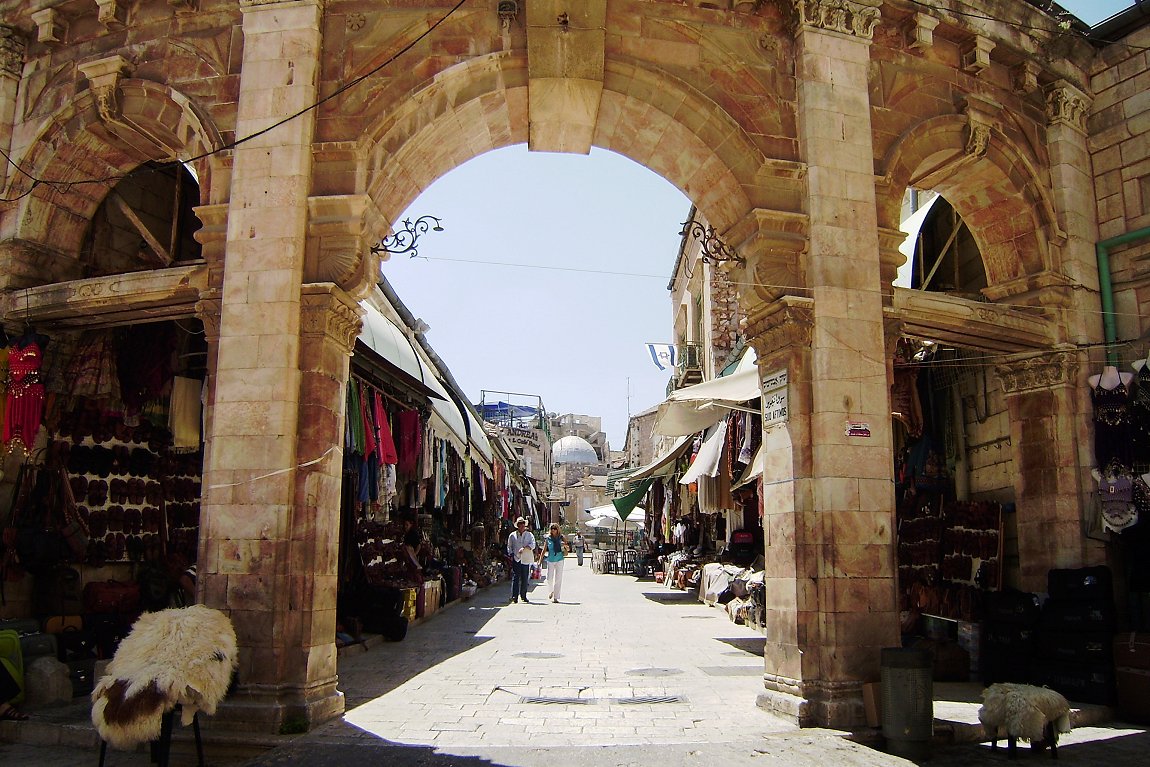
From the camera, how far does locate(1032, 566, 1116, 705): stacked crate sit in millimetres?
7531

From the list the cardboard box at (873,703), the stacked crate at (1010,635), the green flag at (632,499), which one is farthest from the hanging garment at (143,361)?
the green flag at (632,499)

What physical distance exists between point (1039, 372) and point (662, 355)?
15.8 metres

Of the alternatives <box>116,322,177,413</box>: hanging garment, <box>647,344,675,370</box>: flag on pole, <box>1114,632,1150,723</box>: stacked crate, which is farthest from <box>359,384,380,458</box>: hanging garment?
<box>647,344,675,370</box>: flag on pole

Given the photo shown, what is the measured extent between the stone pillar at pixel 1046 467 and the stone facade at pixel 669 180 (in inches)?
1.2

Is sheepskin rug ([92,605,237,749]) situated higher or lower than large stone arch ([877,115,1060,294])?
lower

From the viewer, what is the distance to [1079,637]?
25.3 feet

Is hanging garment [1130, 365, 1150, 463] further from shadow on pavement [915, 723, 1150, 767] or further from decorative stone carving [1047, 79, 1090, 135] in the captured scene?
decorative stone carving [1047, 79, 1090, 135]

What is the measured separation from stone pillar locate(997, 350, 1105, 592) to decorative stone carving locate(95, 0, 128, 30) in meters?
10.2

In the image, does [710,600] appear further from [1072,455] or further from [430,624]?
[1072,455]

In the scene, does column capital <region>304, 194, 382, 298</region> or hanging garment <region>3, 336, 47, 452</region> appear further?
hanging garment <region>3, 336, 47, 452</region>

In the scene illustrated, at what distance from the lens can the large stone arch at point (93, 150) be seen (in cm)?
794

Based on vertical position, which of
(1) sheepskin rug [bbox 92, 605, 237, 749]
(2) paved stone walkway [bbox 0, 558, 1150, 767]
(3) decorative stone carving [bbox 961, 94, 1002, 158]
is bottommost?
(2) paved stone walkway [bbox 0, 558, 1150, 767]

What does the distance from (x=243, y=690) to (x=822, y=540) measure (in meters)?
4.81

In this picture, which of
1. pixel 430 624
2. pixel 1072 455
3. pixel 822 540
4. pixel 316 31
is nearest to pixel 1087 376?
pixel 1072 455
